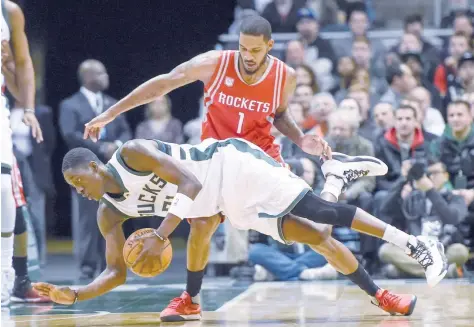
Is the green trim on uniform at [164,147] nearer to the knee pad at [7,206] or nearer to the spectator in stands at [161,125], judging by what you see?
the knee pad at [7,206]

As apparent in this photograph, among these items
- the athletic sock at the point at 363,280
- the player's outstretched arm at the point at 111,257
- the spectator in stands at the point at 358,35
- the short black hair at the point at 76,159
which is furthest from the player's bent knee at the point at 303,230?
the spectator in stands at the point at 358,35

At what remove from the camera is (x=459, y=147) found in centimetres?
894

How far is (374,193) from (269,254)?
119 cm

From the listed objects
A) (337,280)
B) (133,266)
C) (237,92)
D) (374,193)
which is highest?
(237,92)

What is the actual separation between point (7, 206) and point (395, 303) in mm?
2520

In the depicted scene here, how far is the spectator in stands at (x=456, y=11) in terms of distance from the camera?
1108 centimetres

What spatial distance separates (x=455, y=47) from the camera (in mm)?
10562

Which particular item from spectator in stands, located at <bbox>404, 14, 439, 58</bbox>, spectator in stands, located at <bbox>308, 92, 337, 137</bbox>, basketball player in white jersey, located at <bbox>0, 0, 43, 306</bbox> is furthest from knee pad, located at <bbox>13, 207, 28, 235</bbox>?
spectator in stands, located at <bbox>404, 14, 439, 58</bbox>

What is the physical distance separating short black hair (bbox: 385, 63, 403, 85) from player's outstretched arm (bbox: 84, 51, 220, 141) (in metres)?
4.81

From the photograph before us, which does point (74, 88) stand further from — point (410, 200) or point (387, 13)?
point (410, 200)

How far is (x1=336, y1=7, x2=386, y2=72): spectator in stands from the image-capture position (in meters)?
11.1

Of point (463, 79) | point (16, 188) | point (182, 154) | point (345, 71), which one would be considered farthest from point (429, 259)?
point (345, 71)

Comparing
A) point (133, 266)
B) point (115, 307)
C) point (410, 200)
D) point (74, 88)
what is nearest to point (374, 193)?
point (410, 200)

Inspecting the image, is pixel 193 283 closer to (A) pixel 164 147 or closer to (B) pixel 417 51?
(A) pixel 164 147
